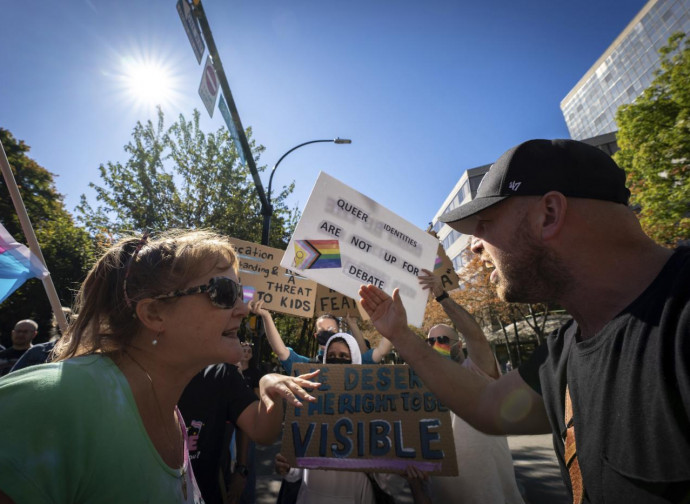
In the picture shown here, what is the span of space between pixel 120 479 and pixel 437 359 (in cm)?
155

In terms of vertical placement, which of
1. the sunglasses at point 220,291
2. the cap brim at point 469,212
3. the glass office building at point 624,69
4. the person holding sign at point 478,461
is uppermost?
the glass office building at point 624,69

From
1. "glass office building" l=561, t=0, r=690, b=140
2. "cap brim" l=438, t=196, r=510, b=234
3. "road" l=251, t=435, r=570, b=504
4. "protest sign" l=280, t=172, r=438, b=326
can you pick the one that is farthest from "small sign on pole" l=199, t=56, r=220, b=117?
"glass office building" l=561, t=0, r=690, b=140

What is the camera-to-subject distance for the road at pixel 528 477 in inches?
215

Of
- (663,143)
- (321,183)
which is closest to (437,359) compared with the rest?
(321,183)

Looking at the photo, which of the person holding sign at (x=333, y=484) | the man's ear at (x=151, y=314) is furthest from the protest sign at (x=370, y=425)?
the man's ear at (x=151, y=314)

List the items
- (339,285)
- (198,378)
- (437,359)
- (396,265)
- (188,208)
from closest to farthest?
(437,359) < (198,378) < (339,285) < (396,265) < (188,208)

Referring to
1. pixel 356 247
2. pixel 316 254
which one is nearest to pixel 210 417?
pixel 316 254

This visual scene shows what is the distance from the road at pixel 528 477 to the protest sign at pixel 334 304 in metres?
2.78

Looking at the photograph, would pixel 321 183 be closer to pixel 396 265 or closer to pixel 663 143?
pixel 396 265

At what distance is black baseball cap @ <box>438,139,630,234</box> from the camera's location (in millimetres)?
1457

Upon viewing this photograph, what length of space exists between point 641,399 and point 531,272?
62 cm

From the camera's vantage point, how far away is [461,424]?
335 centimetres

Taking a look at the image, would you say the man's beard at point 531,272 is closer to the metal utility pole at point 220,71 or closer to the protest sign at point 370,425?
the protest sign at point 370,425

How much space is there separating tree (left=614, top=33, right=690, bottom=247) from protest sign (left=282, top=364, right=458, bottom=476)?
1485 centimetres
